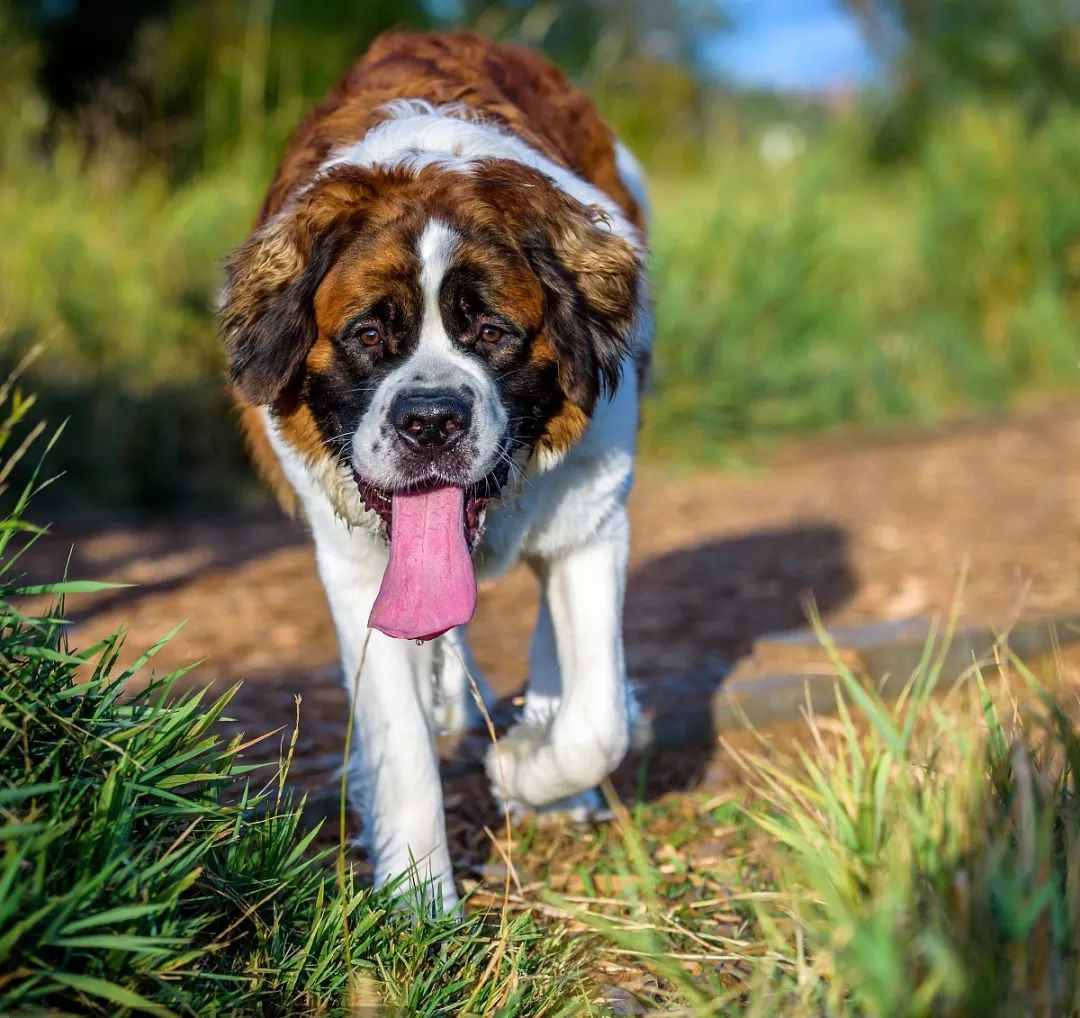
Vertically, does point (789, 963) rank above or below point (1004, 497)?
above

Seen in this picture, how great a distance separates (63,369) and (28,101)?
2.72 metres

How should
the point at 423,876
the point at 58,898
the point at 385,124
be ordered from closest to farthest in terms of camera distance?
the point at 58,898
the point at 423,876
the point at 385,124

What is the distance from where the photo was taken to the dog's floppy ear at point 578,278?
10.8 ft

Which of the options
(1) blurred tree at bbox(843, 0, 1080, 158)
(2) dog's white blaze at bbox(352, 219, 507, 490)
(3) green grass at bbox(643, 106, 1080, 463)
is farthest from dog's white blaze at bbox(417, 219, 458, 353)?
(1) blurred tree at bbox(843, 0, 1080, 158)

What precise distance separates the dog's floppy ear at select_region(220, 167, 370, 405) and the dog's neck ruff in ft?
0.47

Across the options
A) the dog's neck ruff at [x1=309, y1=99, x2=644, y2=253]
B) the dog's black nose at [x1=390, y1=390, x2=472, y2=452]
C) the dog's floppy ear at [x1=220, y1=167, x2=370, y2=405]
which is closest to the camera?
the dog's black nose at [x1=390, y1=390, x2=472, y2=452]

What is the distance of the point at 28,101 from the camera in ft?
32.2

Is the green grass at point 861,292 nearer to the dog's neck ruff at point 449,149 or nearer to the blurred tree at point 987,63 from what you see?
the blurred tree at point 987,63

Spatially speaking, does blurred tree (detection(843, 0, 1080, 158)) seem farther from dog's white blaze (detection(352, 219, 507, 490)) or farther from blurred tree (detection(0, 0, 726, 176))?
dog's white blaze (detection(352, 219, 507, 490))

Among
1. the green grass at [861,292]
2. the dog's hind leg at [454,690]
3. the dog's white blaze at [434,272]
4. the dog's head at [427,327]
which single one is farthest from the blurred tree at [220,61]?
the dog's white blaze at [434,272]

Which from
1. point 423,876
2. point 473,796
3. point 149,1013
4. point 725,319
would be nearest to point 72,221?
point 725,319

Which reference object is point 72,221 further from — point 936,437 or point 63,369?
point 936,437

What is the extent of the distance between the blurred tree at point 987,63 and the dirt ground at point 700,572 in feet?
28.6

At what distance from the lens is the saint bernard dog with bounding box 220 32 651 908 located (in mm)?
3100
